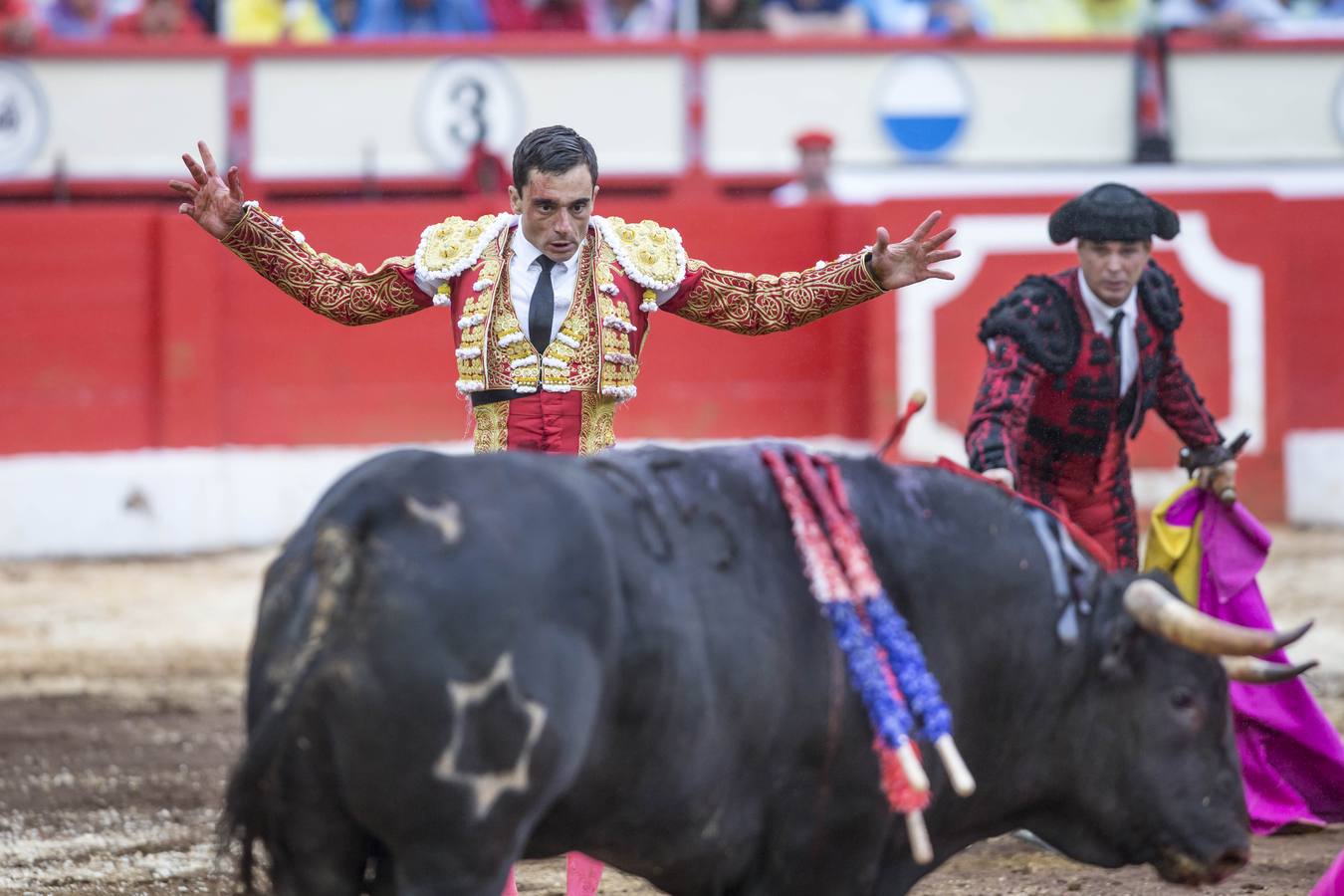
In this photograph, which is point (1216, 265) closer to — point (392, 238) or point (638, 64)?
point (638, 64)

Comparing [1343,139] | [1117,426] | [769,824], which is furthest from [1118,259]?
[1343,139]

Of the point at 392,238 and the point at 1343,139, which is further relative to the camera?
the point at 1343,139

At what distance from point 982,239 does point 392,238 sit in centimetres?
269

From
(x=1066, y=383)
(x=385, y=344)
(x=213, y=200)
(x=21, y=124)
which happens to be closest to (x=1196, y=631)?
(x=1066, y=383)

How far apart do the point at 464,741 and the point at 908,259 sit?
1.32 metres

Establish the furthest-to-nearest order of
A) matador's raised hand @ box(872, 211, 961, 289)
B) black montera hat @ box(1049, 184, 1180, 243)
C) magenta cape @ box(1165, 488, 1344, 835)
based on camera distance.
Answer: magenta cape @ box(1165, 488, 1344, 835), black montera hat @ box(1049, 184, 1180, 243), matador's raised hand @ box(872, 211, 961, 289)

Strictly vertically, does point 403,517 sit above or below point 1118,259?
below

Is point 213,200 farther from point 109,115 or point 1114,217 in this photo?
point 109,115

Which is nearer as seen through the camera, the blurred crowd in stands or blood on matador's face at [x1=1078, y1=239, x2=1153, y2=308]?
blood on matador's face at [x1=1078, y1=239, x2=1153, y2=308]

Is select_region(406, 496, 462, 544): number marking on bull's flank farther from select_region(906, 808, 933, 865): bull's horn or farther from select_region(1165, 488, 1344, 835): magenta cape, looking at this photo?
select_region(1165, 488, 1344, 835): magenta cape

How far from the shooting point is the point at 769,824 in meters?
2.47

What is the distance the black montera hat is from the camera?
358 cm

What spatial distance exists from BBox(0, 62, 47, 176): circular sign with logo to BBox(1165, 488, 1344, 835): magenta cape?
6.49 meters

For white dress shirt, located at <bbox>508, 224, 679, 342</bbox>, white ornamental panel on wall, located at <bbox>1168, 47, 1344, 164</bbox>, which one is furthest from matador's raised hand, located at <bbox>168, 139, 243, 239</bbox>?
white ornamental panel on wall, located at <bbox>1168, 47, 1344, 164</bbox>
